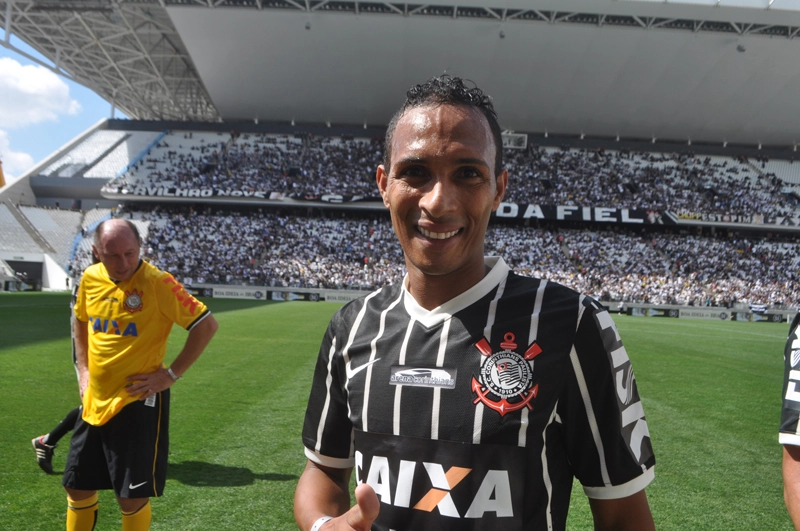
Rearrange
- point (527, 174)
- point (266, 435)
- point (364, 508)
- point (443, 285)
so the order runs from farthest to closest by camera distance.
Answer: point (527, 174), point (266, 435), point (443, 285), point (364, 508)

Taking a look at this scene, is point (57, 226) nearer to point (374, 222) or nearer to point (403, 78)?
point (374, 222)

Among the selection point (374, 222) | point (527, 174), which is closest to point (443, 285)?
point (374, 222)

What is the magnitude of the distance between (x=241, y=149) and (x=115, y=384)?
4482 cm

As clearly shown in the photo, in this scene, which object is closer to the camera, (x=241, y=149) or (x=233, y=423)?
(x=233, y=423)

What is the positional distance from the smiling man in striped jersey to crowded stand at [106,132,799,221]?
40682 millimetres

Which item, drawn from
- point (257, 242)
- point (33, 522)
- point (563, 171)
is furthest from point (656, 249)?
point (33, 522)

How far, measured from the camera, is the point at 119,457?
11.5 feet

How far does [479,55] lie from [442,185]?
124 feet

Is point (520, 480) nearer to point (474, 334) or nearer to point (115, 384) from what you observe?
point (474, 334)

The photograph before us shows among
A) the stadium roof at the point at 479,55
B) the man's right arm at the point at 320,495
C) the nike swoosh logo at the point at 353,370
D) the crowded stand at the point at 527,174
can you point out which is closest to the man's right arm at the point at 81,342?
the man's right arm at the point at 320,495

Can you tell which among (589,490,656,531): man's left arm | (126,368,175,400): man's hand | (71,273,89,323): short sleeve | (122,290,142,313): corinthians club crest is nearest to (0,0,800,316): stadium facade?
(71,273,89,323): short sleeve

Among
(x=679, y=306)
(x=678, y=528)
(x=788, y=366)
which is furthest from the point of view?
(x=679, y=306)

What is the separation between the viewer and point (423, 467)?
1.53m

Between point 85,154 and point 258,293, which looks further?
point 85,154
